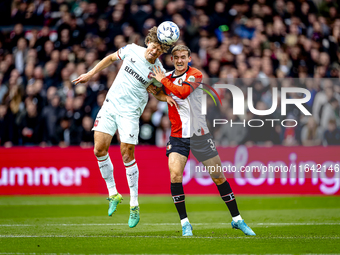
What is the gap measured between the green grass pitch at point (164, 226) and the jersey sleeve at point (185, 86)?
6.85 feet

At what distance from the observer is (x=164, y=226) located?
9203 mm

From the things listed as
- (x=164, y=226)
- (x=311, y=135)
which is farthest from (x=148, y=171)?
(x=164, y=226)

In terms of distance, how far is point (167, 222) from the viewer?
9.82 m

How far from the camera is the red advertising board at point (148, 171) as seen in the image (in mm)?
13953

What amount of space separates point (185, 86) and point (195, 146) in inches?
35.6

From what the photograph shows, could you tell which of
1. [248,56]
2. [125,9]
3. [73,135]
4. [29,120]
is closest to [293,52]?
[248,56]

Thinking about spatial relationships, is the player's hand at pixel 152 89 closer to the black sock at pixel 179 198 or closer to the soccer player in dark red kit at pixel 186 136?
the soccer player in dark red kit at pixel 186 136

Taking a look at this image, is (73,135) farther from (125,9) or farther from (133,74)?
(133,74)

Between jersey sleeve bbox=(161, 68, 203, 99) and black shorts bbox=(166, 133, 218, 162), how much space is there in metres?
0.65

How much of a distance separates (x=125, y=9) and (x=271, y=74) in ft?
17.7

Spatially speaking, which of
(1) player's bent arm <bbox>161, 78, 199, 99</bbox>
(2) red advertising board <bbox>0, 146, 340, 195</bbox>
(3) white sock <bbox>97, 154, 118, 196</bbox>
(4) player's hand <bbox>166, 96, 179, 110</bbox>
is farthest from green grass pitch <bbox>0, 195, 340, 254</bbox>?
(1) player's bent arm <bbox>161, 78, 199, 99</bbox>

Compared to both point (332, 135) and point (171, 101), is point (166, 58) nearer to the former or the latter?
point (332, 135)

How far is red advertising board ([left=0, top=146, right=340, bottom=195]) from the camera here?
1395 centimetres

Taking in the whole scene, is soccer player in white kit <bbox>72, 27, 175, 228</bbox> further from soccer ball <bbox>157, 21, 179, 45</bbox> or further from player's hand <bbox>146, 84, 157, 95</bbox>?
soccer ball <bbox>157, 21, 179, 45</bbox>
